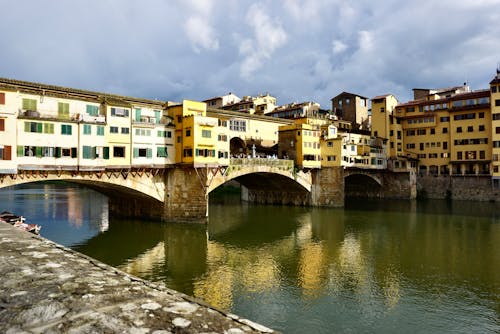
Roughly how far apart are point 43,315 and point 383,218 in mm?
48529

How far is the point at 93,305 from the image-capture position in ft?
27.0

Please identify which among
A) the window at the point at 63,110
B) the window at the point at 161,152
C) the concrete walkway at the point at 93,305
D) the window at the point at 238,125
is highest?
the window at the point at 238,125

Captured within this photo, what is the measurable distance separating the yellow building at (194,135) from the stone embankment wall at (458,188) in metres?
50.7

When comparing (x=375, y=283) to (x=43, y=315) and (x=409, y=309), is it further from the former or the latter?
(x=43, y=315)

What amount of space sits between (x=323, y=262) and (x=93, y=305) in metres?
22.5

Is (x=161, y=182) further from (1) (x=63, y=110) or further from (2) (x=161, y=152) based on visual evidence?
(1) (x=63, y=110)

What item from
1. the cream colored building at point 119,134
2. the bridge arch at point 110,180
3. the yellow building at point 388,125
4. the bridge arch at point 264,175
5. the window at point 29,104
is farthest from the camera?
the yellow building at point 388,125

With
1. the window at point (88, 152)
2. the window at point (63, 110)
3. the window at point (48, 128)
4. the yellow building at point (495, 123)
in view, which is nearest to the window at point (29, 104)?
the window at point (48, 128)

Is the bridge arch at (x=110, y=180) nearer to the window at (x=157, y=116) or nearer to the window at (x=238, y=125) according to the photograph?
the window at (x=157, y=116)

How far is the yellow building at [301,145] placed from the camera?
5922cm

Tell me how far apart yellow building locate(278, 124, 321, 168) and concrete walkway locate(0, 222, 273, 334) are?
49428mm

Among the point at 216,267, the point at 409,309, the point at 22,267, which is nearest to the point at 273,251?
the point at 216,267

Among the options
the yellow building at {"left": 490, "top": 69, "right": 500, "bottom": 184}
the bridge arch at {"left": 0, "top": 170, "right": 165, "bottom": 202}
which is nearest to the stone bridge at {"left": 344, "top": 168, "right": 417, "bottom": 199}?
the yellow building at {"left": 490, "top": 69, "right": 500, "bottom": 184}

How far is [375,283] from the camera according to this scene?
22.9 meters
